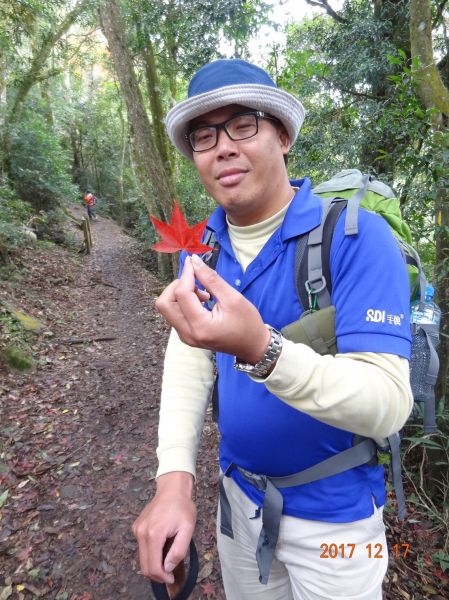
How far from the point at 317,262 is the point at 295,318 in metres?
0.20

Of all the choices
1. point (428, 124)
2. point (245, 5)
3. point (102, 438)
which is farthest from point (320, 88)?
point (102, 438)

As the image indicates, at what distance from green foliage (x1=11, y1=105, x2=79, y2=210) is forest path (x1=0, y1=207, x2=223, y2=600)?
6047 mm

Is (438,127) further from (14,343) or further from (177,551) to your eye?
(14,343)

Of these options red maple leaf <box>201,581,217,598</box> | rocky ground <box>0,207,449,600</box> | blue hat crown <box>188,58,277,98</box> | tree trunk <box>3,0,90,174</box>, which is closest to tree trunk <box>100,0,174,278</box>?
rocky ground <box>0,207,449,600</box>

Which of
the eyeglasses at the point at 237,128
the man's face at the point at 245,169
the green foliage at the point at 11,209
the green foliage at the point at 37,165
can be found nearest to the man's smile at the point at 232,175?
the man's face at the point at 245,169

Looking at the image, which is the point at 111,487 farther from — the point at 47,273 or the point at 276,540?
the point at 47,273

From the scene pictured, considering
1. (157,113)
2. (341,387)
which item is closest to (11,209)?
(157,113)

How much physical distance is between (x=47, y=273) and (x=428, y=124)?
9.16m

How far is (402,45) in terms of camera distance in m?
6.06

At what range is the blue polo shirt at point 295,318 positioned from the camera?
1.03 m

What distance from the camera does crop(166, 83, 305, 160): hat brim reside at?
1274mm

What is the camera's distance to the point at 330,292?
117 cm

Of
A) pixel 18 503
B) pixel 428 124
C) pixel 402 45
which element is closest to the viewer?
pixel 428 124

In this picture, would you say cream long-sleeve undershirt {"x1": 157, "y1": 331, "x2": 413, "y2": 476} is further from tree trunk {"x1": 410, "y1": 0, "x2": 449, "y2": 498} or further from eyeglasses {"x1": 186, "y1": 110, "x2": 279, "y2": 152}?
tree trunk {"x1": 410, "y1": 0, "x2": 449, "y2": 498}
